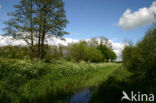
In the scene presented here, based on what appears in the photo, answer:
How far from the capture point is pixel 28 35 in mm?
15719

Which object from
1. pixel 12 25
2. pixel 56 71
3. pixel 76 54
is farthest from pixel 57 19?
pixel 76 54

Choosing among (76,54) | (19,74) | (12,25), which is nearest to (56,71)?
(19,74)

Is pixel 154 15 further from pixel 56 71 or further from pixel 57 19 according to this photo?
pixel 57 19

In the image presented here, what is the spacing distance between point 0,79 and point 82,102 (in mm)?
5010

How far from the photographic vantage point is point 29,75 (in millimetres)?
6805

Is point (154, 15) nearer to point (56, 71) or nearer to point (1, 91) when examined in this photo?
point (56, 71)

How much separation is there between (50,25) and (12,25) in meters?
6.28

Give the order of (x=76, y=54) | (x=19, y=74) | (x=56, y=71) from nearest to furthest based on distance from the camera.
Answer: (x=19, y=74) → (x=56, y=71) → (x=76, y=54)

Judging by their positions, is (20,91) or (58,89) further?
(58,89)

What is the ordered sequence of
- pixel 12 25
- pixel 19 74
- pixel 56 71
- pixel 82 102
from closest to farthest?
pixel 82 102
pixel 19 74
pixel 56 71
pixel 12 25

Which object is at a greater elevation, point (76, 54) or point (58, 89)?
point (76, 54)

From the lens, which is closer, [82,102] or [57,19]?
[82,102]

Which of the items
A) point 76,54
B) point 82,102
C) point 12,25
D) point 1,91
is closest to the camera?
point 1,91

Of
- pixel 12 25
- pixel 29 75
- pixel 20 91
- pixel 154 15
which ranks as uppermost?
pixel 12 25
